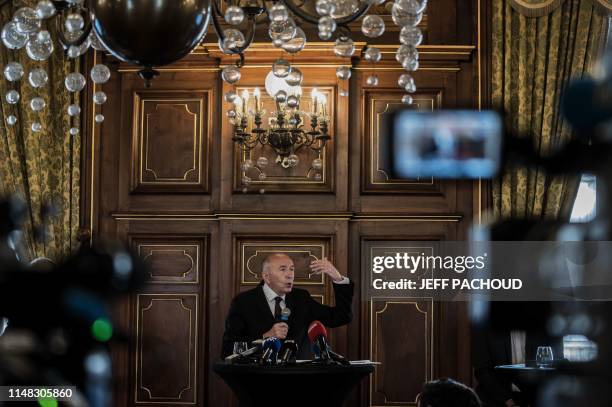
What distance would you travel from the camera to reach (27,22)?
7.38 ft

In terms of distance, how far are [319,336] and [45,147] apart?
3239 millimetres

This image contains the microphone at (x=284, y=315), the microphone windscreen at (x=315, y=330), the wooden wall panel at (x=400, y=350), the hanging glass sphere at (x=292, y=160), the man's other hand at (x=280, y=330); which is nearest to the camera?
the microphone windscreen at (x=315, y=330)

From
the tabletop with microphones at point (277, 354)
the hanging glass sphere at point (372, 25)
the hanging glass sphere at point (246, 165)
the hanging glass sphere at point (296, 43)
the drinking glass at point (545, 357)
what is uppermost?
the hanging glass sphere at point (372, 25)

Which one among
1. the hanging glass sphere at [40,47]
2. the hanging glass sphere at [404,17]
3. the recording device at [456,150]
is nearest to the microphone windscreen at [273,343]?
the hanging glass sphere at [40,47]

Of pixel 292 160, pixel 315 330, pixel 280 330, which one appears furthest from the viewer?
pixel 292 160

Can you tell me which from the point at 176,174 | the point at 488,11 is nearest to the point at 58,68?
the point at 176,174

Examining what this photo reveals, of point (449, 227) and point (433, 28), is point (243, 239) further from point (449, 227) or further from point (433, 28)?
point (433, 28)

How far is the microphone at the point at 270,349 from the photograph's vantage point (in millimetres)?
4426

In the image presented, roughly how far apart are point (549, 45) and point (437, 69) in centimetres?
84

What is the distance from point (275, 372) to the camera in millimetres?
4336

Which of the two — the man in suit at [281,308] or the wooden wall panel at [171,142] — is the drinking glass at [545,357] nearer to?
the man in suit at [281,308]

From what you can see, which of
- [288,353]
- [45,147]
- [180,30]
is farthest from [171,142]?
[180,30]

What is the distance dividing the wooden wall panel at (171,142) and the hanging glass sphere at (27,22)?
4330 millimetres

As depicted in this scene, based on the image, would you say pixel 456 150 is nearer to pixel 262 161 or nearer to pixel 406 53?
pixel 406 53
